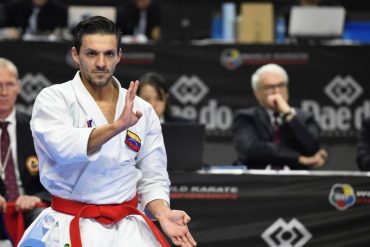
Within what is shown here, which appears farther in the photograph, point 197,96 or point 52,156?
point 197,96

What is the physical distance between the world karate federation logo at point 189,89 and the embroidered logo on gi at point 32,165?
3.41m

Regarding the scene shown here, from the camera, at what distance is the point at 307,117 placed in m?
7.09

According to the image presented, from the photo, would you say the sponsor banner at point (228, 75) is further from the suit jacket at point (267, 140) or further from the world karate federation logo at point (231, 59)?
the suit jacket at point (267, 140)

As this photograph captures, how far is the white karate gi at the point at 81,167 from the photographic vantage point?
3.70 m

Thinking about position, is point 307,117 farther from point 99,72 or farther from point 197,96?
point 99,72

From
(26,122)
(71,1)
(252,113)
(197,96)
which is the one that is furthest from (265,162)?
(71,1)

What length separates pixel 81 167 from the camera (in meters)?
3.74

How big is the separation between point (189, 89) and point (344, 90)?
1.61 meters

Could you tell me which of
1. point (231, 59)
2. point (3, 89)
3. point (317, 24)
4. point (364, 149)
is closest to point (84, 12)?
point (231, 59)

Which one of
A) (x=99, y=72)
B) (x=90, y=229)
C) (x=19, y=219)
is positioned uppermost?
(x=99, y=72)

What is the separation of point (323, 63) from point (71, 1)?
15.4ft

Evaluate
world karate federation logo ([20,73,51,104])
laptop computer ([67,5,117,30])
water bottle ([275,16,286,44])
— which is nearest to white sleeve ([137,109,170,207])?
world karate federation logo ([20,73,51,104])

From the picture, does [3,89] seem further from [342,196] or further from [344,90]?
[344,90]

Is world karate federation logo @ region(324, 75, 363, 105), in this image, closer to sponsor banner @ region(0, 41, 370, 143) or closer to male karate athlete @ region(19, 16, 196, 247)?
sponsor banner @ region(0, 41, 370, 143)
